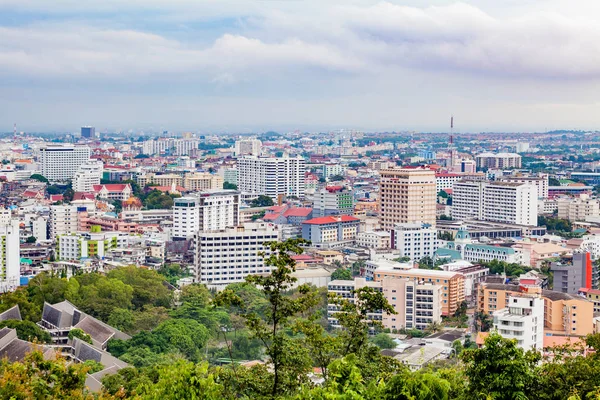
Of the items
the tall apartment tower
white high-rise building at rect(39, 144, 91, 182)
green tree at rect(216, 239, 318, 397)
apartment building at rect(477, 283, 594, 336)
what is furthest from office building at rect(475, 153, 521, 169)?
green tree at rect(216, 239, 318, 397)

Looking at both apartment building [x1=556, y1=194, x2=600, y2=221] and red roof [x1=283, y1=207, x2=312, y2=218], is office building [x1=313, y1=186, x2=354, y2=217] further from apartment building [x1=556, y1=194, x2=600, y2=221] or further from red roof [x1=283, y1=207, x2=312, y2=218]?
apartment building [x1=556, y1=194, x2=600, y2=221]

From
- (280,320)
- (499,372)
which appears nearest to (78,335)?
(280,320)

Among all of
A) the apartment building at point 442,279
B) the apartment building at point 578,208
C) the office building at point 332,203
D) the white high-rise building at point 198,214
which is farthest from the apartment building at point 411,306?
the apartment building at point 578,208

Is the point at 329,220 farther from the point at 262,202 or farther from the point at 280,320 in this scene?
the point at 280,320

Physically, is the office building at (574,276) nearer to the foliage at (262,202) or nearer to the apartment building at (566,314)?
the apartment building at (566,314)

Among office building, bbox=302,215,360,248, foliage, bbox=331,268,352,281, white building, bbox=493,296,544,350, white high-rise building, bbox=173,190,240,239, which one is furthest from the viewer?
office building, bbox=302,215,360,248

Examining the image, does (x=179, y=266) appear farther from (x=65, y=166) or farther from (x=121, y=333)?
(x=65, y=166)
